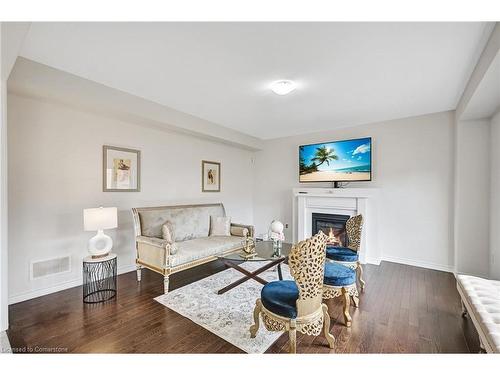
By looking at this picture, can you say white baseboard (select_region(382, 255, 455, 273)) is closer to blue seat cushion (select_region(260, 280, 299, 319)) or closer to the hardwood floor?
the hardwood floor

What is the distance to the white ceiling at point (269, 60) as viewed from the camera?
1797mm

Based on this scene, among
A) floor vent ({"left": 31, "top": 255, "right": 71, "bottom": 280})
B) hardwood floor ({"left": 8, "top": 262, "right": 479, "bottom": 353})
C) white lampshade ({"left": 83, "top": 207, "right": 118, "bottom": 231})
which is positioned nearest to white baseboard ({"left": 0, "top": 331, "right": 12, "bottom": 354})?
hardwood floor ({"left": 8, "top": 262, "right": 479, "bottom": 353})

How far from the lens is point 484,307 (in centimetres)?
173

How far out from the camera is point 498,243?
9.48 ft

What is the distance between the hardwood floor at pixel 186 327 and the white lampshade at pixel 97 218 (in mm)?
847

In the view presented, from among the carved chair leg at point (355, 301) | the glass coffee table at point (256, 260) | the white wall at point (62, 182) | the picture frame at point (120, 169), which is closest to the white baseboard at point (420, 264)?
the carved chair leg at point (355, 301)

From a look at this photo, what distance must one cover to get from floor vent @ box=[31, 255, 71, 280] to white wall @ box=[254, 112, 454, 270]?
481cm

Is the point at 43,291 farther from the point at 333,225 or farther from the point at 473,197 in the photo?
the point at 473,197

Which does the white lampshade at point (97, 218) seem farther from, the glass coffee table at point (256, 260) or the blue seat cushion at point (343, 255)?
the blue seat cushion at point (343, 255)

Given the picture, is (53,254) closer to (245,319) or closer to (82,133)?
(82,133)

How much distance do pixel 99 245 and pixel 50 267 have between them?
646 mm

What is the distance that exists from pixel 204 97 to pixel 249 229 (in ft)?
7.54
